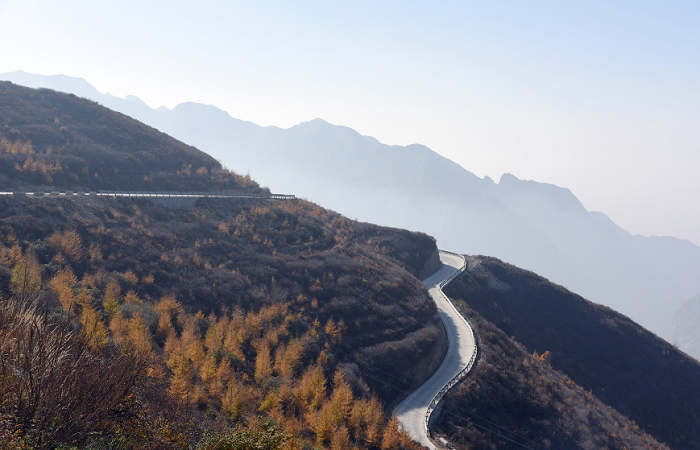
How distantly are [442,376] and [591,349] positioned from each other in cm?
3016

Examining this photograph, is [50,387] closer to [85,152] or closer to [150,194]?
[150,194]

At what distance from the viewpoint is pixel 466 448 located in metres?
22.5

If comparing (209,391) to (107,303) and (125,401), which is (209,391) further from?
(107,303)

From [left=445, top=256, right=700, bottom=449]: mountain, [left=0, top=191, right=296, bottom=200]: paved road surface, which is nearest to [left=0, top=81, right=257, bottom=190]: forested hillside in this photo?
[left=0, top=191, right=296, bottom=200]: paved road surface

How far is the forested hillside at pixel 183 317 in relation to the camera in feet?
31.3

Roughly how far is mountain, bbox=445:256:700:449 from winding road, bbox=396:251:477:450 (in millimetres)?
1789

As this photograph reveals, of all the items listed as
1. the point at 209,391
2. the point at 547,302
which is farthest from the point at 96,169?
the point at 547,302

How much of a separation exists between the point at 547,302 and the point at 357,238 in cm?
2949

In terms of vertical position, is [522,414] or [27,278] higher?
[27,278]

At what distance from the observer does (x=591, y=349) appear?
1877 inches

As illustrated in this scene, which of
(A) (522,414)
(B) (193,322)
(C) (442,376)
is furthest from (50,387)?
(A) (522,414)

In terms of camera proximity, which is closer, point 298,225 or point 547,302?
point 298,225

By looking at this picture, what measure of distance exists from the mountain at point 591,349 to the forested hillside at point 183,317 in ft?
35.1

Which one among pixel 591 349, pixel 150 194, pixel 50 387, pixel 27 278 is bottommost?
pixel 591 349
